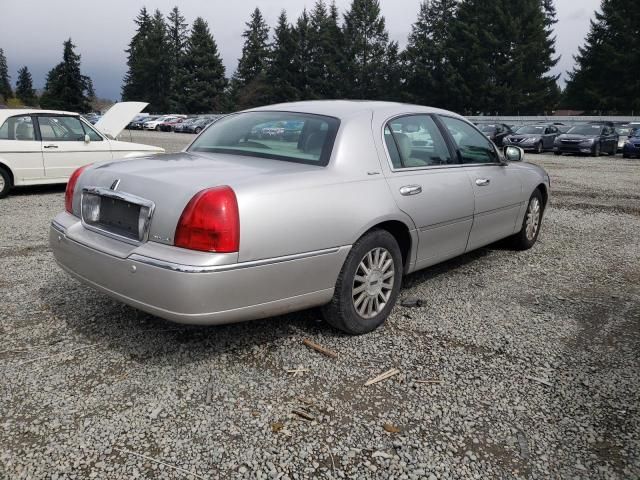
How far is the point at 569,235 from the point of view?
23.4 feet

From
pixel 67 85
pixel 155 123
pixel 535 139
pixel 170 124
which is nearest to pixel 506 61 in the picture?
pixel 170 124

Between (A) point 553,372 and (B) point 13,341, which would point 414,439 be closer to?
(A) point 553,372

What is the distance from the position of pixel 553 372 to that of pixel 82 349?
2.86m

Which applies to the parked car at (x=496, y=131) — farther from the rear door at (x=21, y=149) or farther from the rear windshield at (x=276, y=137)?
the rear windshield at (x=276, y=137)

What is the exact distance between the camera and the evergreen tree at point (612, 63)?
177 ft

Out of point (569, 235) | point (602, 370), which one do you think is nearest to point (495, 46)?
point (569, 235)

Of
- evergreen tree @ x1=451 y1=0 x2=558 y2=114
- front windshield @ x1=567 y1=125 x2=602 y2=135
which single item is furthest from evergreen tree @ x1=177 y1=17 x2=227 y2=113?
front windshield @ x1=567 y1=125 x2=602 y2=135

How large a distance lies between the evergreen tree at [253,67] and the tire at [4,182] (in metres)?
69.7

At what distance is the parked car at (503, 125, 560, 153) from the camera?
24533 mm

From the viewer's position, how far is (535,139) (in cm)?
2452

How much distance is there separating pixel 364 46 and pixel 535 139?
52643 mm

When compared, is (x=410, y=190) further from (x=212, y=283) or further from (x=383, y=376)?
(x=212, y=283)

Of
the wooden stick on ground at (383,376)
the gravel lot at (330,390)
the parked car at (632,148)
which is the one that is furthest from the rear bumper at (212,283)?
the parked car at (632,148)

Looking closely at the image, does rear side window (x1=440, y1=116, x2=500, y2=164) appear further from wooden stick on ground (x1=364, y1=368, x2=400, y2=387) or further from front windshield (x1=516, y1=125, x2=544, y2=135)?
front windshield (x1=516, y1=125, x2=544, y2=135)
